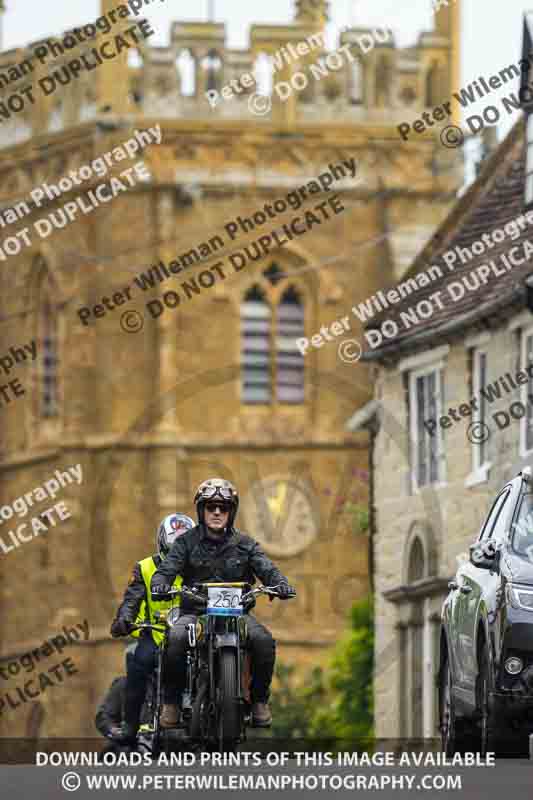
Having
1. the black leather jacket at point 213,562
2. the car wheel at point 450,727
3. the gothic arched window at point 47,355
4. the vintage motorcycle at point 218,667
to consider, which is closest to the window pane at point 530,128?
the car wheel at point 450,727

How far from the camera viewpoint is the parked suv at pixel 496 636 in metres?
17.9

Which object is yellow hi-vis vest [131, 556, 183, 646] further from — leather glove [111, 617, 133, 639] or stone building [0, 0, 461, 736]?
stone building [0, 0, 461, 736]

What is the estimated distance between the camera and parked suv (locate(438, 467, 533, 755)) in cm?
1792

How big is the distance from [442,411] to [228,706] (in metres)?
20.4

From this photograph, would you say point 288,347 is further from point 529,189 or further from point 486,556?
point 486,556

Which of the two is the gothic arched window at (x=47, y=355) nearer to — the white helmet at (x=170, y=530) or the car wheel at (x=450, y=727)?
the car wheel at (x=450, y=727)

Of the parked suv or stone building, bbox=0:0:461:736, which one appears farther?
stone building, bbox=0:0:461:736

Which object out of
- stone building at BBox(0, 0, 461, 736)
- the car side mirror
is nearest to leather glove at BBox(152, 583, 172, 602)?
the car side mirror

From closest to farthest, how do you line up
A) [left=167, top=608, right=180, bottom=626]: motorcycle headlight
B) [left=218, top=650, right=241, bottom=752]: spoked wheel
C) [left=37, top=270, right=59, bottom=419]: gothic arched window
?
[left=218, top=650, right=241, bottom=752]: spoked wheel < [left=167, top=608, right=180, bottom=626]: motorcycle headlight < [left=37, top=270, right=59, bottom=419]: gothic arched window

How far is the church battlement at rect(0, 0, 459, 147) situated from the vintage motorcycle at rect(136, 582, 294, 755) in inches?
1806

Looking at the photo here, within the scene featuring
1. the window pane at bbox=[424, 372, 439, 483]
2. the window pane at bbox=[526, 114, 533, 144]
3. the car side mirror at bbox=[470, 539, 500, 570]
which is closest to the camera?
the car side mirror at bbox=[470, 539, 500, 570]

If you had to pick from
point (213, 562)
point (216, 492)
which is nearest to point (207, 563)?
point (213, 562)

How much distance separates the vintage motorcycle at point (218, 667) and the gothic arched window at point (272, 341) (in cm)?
4581

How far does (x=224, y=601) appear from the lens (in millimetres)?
18062
